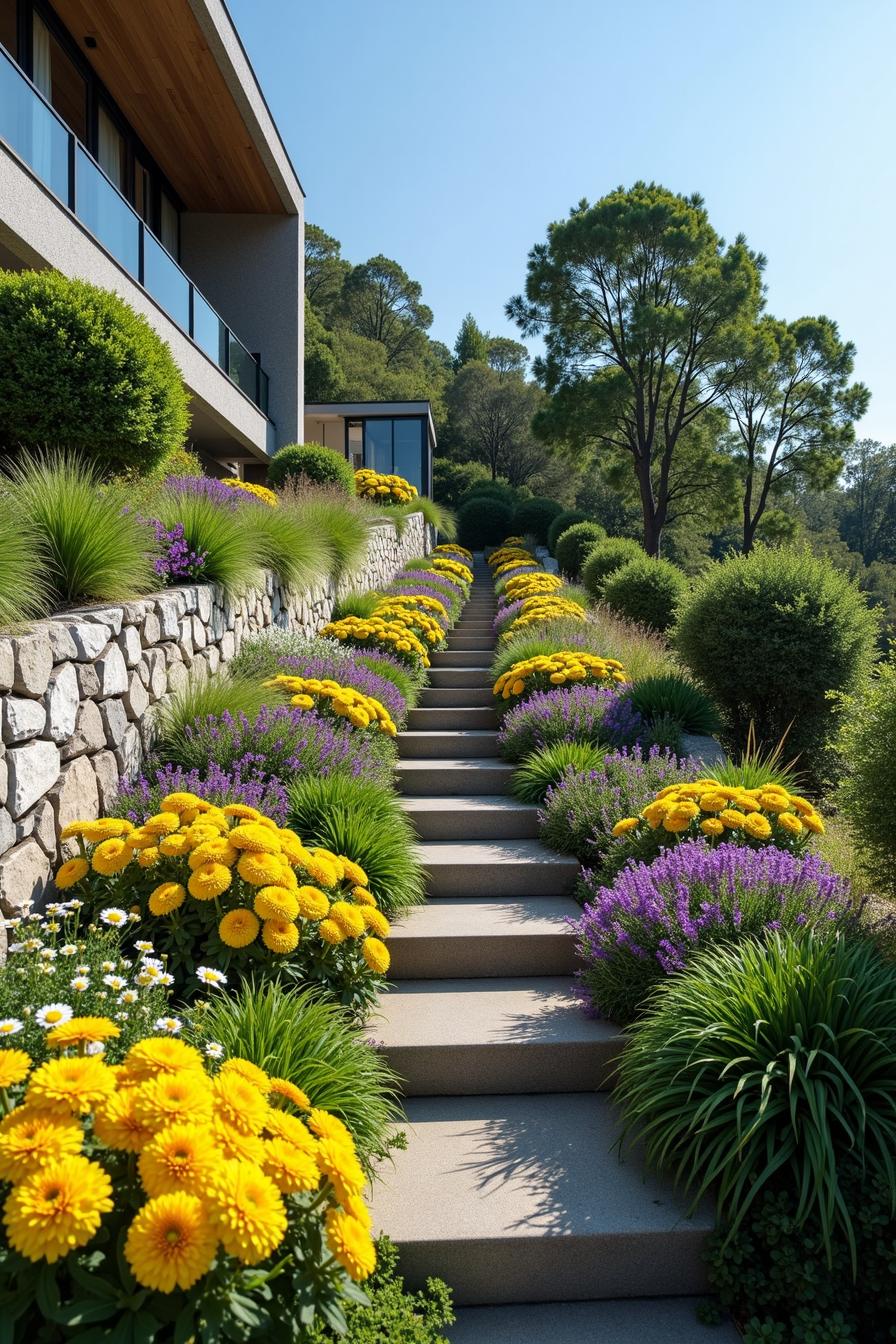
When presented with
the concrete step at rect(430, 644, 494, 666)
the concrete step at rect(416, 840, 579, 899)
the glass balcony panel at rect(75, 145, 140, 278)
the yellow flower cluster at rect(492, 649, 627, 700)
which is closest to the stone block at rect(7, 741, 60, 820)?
the concrete step at rect(416, 840, 579, 899)

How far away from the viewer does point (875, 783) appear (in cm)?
421

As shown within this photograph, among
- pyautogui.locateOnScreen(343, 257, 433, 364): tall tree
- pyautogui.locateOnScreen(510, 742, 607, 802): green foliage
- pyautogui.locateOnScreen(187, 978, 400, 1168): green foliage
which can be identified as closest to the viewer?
pyautogui.locateOnScreen(187, 978, 400, 1168): green foliage

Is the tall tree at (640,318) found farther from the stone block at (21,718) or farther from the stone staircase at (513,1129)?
the stone block at (21,718)

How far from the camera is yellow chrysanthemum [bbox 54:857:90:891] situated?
3057 millimetres

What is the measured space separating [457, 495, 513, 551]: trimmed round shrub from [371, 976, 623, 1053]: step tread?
24503 millimetres

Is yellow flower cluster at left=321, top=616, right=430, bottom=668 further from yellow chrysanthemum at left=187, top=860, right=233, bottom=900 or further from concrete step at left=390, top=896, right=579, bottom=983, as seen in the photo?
yellow chrysanthemum at left=187, top=860, right=233, bottom=900

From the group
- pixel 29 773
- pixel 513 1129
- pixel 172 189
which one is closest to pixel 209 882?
pixel 29 773

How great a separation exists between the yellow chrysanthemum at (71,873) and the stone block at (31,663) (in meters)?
0.64

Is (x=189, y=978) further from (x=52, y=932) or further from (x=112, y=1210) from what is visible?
(x=112, y=1210)

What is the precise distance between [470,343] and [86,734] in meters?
52.4

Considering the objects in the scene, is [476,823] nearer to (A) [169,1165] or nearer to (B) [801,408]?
(A) [169,1165]

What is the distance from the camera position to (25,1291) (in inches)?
58.7

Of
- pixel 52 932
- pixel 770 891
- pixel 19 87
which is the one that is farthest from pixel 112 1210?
pixel 19 87

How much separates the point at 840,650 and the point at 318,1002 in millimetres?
5356
